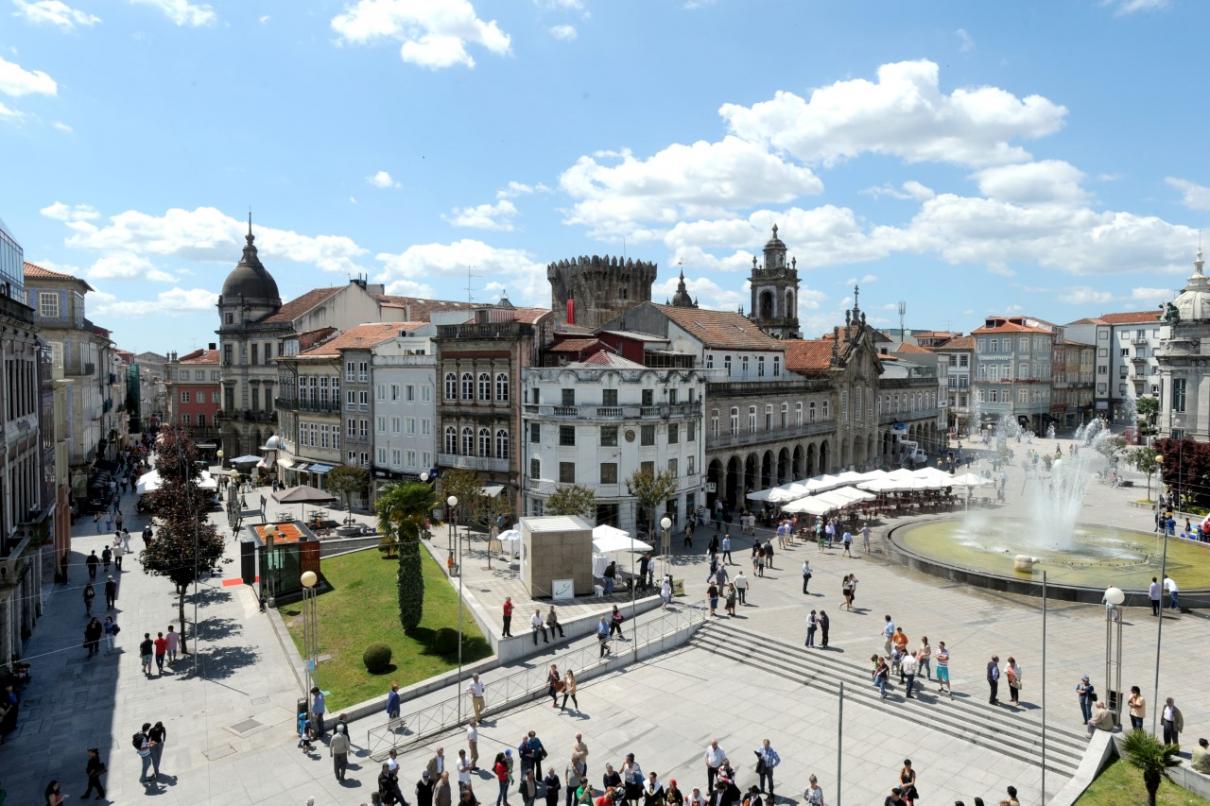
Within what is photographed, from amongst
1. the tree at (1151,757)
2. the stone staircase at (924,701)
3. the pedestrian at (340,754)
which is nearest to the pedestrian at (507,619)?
the stone staircase at (924,701)

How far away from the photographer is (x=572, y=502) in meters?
38.9

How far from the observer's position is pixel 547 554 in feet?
105

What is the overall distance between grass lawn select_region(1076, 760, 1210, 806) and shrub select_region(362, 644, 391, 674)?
64.6ft

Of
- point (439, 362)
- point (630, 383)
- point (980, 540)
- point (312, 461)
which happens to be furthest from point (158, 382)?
point (980, 540)

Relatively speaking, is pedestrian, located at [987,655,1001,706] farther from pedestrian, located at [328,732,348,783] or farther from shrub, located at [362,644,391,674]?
shrub, located at [362,644,391,674]

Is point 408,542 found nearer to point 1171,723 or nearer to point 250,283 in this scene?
point 1171,723

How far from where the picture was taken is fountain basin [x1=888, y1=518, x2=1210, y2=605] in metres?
32.1

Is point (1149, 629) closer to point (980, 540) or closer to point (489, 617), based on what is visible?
point (980, 540)

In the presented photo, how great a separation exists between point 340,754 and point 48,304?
48.1 metres

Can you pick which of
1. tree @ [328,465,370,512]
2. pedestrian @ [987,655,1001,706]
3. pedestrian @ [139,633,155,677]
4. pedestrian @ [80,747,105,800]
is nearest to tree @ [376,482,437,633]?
pedestrian @ [139,633,155,677]

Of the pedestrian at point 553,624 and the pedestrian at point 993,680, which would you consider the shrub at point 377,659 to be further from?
the pedestrian at point 993,680

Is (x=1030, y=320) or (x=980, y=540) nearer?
(x=980, y=540)

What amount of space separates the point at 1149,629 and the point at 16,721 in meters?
35.9

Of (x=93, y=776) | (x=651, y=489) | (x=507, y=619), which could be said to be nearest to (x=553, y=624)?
(x=507, y=619)
